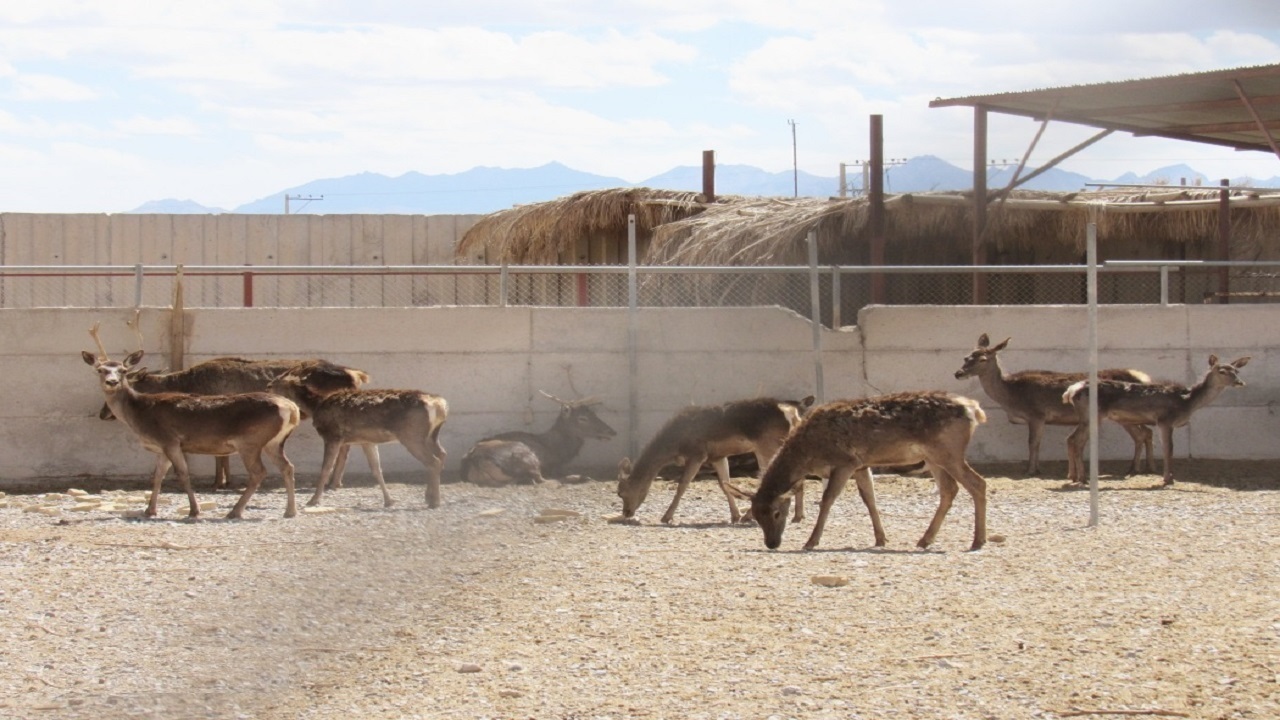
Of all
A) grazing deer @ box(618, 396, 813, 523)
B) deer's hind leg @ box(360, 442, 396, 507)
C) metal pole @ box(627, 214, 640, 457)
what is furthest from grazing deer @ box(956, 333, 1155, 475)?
deer's hind leg @ box(360, 442, 396, 507)

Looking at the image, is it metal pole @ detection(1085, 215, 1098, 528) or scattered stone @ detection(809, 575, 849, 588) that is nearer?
scattered stone @ detection(809, 575, 849, 588)

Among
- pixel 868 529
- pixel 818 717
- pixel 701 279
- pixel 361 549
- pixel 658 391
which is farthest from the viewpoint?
pixel 701 279

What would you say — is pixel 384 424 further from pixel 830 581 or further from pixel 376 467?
pixel 830 581

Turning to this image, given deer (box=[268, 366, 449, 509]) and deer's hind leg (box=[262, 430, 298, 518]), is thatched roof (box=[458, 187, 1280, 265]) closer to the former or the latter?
deer (box=[268, 366, 449, 509])

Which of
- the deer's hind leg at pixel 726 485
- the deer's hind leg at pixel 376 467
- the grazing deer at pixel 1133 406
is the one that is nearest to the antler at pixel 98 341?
the deer's hind leg at pixel 376 467

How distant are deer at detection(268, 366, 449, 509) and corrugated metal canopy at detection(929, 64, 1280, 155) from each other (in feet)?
27.5

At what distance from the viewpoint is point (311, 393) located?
15.0m

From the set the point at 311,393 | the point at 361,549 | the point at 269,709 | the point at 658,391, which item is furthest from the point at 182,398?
the point at 269,709

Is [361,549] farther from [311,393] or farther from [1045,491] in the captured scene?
[1045,491]

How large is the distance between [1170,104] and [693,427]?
8658 mm

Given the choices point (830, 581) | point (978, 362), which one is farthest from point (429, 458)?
point (978, 362)

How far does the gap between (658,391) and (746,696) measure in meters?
10.4

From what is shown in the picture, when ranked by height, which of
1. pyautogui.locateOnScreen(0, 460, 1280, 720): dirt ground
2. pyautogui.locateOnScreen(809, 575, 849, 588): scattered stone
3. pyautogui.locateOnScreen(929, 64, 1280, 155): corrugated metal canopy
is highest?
pyautogui.locateOnScreen(929, 64, 1280, 155): corrugated metal canopy

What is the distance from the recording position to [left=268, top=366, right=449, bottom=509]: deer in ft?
45.8
